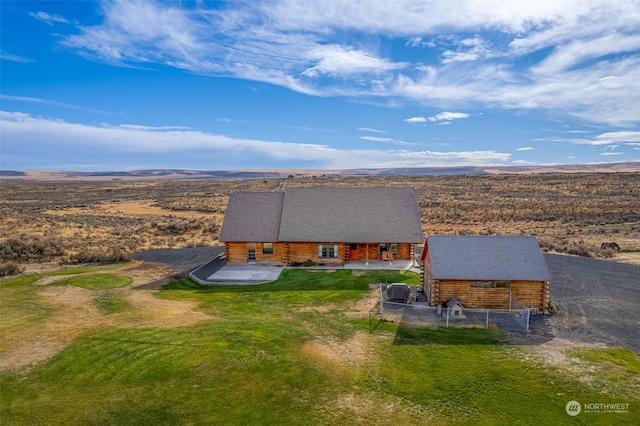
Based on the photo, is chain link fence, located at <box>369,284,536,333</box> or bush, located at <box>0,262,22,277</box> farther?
bush, located at <box>0,262,22,277</box>

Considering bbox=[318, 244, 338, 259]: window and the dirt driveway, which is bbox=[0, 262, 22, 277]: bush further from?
the dirt driveway

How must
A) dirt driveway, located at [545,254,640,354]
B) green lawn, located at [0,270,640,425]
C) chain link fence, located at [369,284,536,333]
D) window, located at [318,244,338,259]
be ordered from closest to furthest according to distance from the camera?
1. green lawn, located at [0,270,640,425]
2. dirt driveway, located at [545,254,640,354]
3. chain link fence, located at [369,284,536,333]
4. window, located at [318,244,338,259]

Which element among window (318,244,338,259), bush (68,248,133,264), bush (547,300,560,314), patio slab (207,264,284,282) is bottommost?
patio slab (207,264,284,282)

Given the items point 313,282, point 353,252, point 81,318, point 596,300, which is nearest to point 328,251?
point 353,252

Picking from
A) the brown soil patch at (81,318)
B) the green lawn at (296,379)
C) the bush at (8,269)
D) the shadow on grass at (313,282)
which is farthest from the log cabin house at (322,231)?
the bush at (8,269)

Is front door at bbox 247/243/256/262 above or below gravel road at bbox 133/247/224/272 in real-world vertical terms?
above

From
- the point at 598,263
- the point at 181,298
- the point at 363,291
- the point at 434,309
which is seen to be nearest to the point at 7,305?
the point at 181,298

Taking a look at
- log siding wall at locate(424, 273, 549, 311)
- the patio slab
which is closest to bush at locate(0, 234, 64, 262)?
the patio slab
